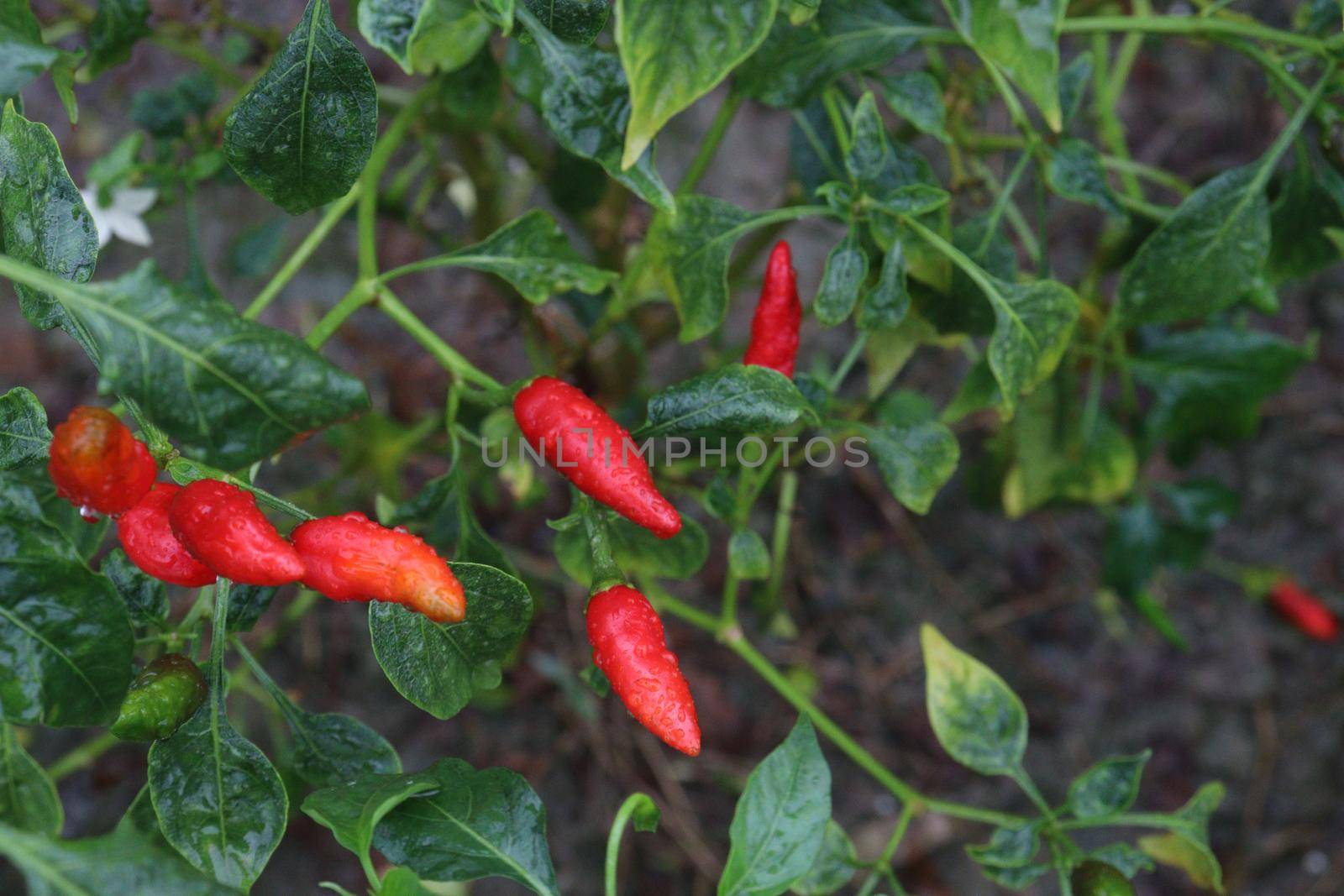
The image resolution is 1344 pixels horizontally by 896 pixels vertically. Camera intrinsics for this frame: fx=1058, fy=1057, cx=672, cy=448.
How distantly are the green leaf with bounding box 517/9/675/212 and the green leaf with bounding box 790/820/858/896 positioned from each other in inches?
28.7

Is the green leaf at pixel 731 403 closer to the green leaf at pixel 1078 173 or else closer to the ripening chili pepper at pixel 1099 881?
the green leaf at pixel 1078 173

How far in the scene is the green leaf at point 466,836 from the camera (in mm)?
913

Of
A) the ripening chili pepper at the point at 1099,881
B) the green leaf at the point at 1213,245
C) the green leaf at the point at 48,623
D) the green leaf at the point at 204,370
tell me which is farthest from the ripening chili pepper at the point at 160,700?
the green leaf at the point at 1213,245

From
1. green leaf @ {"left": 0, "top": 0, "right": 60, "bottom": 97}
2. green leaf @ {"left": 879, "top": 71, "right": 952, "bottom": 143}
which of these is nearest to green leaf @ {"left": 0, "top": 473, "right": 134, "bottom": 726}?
green leaf @ {"left": 0, "top": 0, "right": 60, "bottom": 97}

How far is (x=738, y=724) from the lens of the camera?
86.2 inches

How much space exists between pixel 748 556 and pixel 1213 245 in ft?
1.92

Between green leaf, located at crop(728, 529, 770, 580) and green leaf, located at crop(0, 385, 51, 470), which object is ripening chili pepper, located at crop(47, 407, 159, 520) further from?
green leaf, located at crop(728, 529, 770, 580)

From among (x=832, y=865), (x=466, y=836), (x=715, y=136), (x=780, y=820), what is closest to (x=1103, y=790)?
(x=832, y=865)

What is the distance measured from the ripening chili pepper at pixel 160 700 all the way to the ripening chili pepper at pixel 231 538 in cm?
16

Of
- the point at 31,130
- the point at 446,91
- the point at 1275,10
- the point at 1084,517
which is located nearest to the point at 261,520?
the point at 31,130

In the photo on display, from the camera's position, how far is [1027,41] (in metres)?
0.85

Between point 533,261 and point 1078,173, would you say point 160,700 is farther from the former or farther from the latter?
point 1078,173

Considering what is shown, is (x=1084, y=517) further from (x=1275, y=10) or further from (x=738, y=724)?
(x=1275, y=10)

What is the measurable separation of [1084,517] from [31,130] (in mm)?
2017
